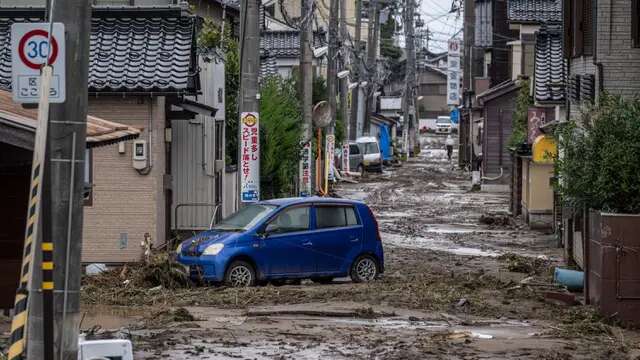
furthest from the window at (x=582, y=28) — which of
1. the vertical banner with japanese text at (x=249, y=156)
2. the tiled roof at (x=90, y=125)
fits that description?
the tiled roof at (x=90, y=125)

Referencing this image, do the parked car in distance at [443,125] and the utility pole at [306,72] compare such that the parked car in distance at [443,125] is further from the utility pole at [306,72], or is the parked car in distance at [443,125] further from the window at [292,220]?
the window at [292,220]

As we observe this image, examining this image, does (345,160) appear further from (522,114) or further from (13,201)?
(13,201)

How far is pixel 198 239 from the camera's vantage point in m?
21.5

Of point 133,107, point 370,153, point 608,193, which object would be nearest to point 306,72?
point 133,107

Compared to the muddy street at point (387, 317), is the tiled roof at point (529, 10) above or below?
above

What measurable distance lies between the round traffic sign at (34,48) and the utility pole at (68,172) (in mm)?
726

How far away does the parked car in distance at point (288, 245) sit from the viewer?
20938 millimetres

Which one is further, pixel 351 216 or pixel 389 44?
pixel 389 44

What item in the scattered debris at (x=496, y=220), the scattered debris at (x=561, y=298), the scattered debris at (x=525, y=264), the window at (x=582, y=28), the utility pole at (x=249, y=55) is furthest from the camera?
the scattered debris at (x=496, y=220)

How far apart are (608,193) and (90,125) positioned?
7.60 m

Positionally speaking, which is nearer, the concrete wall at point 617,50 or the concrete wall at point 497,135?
the concrete wall at point 617,50

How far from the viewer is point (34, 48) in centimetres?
1027

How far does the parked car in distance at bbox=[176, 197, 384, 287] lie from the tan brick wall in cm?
183

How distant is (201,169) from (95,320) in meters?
9.97
